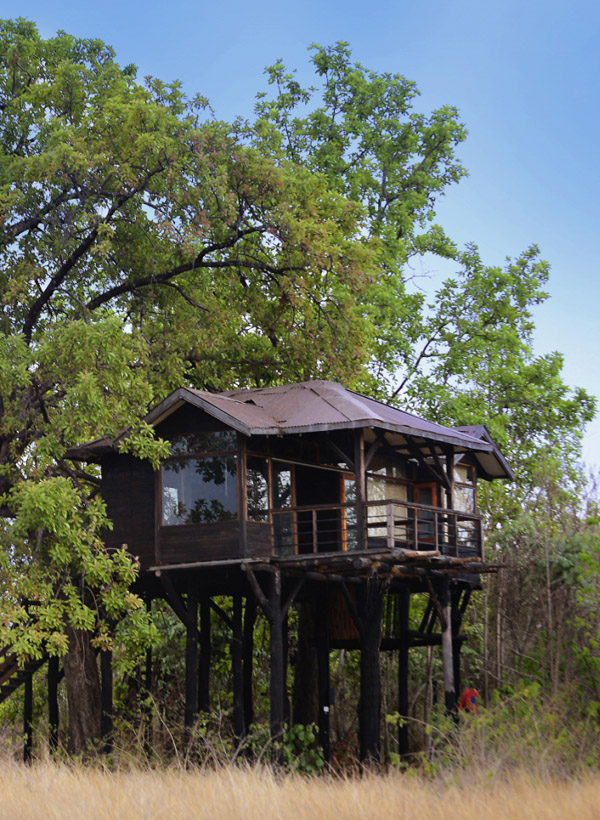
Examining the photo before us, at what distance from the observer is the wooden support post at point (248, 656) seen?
26.5 metres

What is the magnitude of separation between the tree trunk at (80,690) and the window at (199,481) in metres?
4.95

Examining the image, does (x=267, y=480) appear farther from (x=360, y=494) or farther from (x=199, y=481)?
(x=360, y=494)

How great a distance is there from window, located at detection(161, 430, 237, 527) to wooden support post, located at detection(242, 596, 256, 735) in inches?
162

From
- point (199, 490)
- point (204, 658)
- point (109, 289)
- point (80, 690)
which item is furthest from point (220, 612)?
point (109, 289)

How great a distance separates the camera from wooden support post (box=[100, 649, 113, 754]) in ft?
78.4

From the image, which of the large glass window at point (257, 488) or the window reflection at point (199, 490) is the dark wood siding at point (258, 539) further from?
the window reflection at point (199, 490)

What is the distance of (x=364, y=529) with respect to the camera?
2192cm

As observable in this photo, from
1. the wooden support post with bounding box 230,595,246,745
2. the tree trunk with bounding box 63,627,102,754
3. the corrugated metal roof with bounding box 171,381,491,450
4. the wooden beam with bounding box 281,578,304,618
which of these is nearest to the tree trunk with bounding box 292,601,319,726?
the wooden support post with bounding box 230,595,246,745

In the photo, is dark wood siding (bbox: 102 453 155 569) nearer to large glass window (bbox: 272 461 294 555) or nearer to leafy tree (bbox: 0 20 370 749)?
leafy tree (bbox: 0 20 370 749)

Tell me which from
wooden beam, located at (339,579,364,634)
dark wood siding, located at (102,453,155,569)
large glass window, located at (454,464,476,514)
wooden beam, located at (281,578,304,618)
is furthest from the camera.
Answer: large glass window, located at (454,464,476,514)

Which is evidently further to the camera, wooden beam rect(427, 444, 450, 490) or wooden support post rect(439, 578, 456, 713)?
wooden beam rect(427, 444, 450, 490)

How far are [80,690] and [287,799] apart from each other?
13677 millimetres

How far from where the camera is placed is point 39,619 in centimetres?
2195

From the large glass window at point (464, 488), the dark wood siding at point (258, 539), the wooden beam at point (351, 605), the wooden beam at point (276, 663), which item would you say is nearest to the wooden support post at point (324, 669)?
the wooden beam at point (351, 605)
